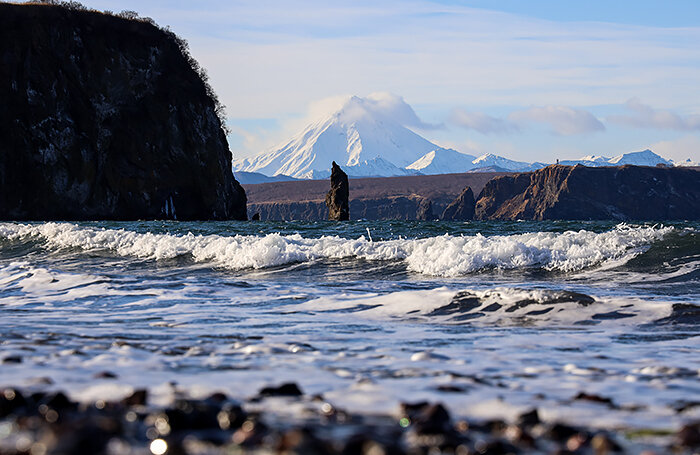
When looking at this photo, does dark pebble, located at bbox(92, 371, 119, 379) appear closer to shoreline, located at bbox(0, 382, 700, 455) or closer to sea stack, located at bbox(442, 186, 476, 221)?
shoreline, located at bbox(0, 382, 700, 455)

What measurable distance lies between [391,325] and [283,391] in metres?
3.75

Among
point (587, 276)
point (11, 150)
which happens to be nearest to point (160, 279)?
point (587, 276)

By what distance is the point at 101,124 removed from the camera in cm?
5872

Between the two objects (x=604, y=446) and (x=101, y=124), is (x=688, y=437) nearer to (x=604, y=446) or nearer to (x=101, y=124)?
(x=604, y=446)

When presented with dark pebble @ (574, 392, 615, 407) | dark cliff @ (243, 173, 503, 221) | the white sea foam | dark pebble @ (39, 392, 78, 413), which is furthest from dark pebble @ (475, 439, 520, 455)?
dark cliff @ (243, 173, 503, 221)

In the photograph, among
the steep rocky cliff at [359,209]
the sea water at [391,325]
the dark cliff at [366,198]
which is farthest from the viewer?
the dark cliff at [366,198]

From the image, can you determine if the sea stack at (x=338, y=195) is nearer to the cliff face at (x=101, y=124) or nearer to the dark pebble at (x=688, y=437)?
the cliff face at (x=101, y=124)

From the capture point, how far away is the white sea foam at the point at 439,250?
1366 centimetres

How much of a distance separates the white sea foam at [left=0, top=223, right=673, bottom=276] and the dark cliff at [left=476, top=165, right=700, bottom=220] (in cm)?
11134

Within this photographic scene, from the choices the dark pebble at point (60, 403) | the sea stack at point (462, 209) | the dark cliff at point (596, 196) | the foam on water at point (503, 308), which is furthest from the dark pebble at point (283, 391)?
the sea stack at point (462, 209)

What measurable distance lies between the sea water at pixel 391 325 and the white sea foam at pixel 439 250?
52mm

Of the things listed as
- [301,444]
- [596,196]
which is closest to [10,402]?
[301,444]

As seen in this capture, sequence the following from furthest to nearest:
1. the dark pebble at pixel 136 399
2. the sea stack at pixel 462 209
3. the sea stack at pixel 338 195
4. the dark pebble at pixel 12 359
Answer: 1. the sea stack at pixel 462 209
2. the sea stack at pixel 338 195
3. the dark pebble at pixel 12 359
4. the dark pebble at pixel 136 399

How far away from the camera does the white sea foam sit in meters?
13.7
